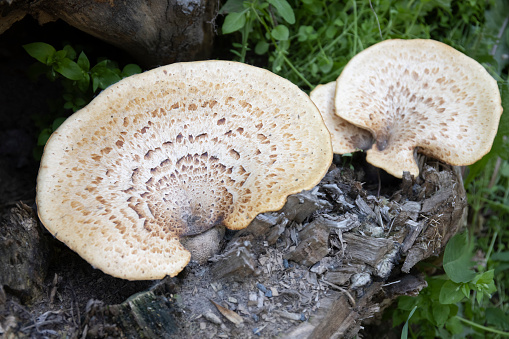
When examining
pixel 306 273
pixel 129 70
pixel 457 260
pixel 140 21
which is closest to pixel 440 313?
pixel 457 260

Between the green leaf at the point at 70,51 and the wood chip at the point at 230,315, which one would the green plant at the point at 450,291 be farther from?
the green leaf at the point at 70,51

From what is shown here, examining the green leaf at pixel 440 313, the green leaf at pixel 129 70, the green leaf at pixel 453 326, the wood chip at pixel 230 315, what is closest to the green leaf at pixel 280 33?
the green leaf at pixel 129 70

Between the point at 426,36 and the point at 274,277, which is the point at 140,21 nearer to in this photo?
the point at 274,277

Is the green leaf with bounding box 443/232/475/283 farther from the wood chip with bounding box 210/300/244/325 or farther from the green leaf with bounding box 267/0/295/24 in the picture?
the green leaf with bounding box 267/0/295/24

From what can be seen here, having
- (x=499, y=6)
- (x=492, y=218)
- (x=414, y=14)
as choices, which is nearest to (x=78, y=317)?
(x=414, y=14)

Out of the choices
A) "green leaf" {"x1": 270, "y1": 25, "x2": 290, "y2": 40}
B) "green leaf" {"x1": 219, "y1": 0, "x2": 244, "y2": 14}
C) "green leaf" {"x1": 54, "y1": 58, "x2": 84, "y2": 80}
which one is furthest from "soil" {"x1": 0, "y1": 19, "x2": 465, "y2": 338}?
"green leaf" {"x1": 219, "y1": 0, "x2": 244, "y2": 14}

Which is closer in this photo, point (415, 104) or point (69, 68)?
point (69, 68)

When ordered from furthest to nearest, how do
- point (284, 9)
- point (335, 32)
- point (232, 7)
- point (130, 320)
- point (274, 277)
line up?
point (335, 32) < point (232, 7) < point (284, 9) < point (274, 277) < point (130, 320)
